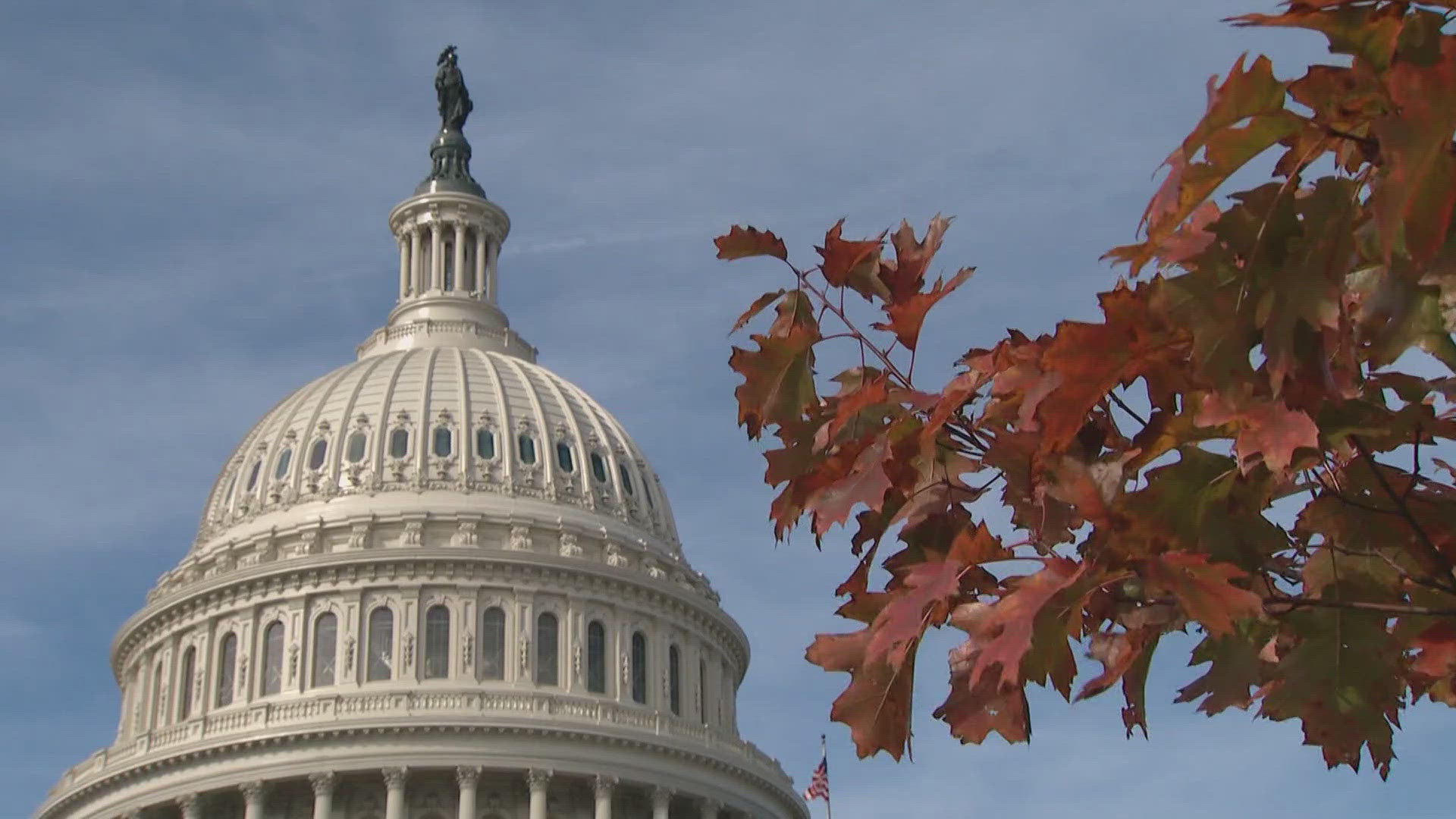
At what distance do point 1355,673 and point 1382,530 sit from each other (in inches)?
14.1

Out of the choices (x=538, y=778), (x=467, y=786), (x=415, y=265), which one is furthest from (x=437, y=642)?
(x=415, y=265)

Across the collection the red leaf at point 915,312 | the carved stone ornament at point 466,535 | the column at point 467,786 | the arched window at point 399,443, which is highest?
the arched window at point 399,443

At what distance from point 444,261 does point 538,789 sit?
3272 centimetres

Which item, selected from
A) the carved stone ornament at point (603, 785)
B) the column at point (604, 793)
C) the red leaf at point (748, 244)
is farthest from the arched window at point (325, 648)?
the red leaf at point (748, 244)

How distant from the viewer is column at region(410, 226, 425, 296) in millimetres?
87250

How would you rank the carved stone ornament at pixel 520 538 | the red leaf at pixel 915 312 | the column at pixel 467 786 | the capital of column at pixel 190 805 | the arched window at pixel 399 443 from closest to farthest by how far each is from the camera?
1. the red leaf at pixel 915 312
2. the column at pixel 467 786
3. the capital of column at pixel 190 805
4. the carved stone ornament at pixel 520 538
5. the arched window at pixel 399 443

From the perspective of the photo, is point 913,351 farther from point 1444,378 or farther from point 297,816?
point 297,816

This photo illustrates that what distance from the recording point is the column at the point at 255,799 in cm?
6316

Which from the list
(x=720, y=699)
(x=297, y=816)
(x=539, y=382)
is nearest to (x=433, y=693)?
(x=297, y=816)

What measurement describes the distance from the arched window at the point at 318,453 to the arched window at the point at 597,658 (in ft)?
43.7

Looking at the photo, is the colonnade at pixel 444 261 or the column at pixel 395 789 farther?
the colonnade at pixel 444 261

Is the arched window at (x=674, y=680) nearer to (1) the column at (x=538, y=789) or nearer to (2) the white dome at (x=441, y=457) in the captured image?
(2) the white dome at (x=441, y=457)

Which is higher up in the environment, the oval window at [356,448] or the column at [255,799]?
the oval window at [356,448]

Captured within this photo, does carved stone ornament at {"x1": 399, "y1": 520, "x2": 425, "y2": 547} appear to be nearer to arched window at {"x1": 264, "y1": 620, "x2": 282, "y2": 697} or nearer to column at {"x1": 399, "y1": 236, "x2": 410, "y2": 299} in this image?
arched window at {"x1": 264, "y1": 620, "x2": 282, "y2": 697}
